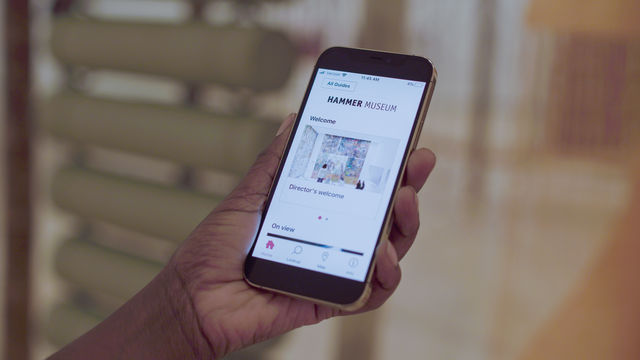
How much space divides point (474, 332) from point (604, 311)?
0.56ft

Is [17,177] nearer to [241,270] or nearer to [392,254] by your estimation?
[241,270]

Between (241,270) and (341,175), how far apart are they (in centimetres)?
12

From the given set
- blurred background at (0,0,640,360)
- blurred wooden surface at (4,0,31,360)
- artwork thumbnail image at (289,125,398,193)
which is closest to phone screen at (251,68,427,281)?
artwork thumbnail image at (289,125,398,193)

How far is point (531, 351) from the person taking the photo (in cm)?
85

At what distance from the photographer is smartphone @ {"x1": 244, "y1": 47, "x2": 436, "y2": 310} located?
0.55 metres

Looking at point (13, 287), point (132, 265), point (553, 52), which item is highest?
point (553, 52)

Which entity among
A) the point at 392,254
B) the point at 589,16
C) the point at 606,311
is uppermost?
the point at 589,16

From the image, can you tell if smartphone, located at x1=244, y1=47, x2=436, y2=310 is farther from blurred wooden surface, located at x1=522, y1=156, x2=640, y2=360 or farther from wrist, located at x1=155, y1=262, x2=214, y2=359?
blurred wooden surface, located at x1=522, y1=156, x2=640, y2=360

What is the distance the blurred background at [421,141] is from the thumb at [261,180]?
0.75 ft

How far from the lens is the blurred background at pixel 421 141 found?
78 centimetres

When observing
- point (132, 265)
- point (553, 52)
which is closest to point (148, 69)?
point (132, 265)

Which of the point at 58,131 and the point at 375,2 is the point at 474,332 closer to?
the point at 375,2

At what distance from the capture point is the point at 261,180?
618mm

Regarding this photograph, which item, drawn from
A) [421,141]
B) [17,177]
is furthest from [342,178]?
[17,177]
